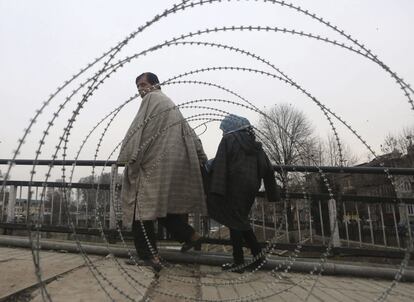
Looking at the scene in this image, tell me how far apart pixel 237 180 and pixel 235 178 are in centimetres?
3

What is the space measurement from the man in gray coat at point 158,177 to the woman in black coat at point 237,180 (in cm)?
22

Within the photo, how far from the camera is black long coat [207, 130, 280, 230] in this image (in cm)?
397

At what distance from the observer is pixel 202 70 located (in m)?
3.10

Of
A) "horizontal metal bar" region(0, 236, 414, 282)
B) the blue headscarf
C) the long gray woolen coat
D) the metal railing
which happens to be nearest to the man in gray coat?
the long gray woolen coat

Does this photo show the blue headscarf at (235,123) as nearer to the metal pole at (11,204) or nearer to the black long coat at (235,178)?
the black long coat at (235,178)

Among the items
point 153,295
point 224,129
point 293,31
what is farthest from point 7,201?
point 293,31

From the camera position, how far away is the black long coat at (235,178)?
3967mm

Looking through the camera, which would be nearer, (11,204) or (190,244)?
(190,244)

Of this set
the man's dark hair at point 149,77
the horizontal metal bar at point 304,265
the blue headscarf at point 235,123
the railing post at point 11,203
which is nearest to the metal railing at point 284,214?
the railing post at point 11,203

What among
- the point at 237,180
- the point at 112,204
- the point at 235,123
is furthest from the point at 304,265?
the point at 112,204

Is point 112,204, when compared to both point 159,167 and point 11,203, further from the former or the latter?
point 11,203

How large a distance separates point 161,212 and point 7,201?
3.74m

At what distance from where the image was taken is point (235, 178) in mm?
4055

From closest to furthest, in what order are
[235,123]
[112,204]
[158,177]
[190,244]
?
[158,177] < [190,244] < [235,123] < [112,204]
